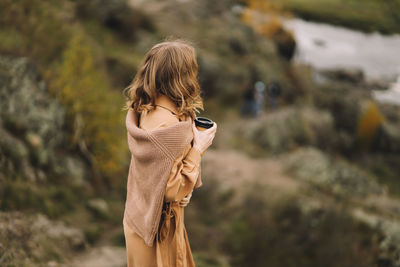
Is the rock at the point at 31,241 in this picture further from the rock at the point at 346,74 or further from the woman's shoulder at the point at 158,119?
the rock at the point at 346,74

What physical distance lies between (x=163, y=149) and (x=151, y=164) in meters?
0.12

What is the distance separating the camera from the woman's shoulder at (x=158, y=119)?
1.71 meters

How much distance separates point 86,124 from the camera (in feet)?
20.1

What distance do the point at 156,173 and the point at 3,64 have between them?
4578mm

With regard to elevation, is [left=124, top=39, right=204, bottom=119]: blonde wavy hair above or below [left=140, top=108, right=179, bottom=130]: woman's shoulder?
above

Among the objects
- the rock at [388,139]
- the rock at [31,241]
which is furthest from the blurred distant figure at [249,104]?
the rock at [31,241]

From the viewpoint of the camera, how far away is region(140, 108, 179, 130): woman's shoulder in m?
1.71

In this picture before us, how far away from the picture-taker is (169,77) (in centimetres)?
170

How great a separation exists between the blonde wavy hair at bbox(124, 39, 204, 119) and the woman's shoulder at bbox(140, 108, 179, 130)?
38mm

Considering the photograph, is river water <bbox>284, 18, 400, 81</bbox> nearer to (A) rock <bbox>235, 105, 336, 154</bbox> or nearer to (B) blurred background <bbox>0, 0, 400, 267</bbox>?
(B) blurred background <bbox>0, 0, 400, 267</bbox>

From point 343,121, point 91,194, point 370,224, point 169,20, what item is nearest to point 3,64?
point 91,194

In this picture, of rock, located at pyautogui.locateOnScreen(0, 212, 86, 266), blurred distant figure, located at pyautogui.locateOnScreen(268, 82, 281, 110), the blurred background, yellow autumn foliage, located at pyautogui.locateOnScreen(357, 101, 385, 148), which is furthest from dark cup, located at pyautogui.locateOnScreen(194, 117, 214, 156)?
yellow autumn foliage, located at pyautogui.locateOnScreen(357, 101, 385, 148)

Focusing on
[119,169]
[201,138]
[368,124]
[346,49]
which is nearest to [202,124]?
[201,138]

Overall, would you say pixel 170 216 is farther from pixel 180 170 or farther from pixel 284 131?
Result: pixel 284 131
